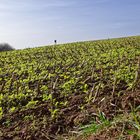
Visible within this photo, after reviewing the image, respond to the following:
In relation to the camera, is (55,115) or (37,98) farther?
(37,98)

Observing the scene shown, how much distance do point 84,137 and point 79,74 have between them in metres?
5.53

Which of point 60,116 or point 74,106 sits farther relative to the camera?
point 74,106

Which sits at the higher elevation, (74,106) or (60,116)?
(74,106)

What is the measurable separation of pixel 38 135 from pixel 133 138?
2220 mm

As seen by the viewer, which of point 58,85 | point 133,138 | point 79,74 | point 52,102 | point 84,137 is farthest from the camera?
point 79,74

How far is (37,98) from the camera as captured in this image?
941cm

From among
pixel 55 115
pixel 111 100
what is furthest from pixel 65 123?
pixel 111 100

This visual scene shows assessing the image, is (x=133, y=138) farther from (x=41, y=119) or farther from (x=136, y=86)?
(x=136, y=86)

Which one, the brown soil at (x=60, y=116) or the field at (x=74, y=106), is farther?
the brown soil at (x=60, y=116)

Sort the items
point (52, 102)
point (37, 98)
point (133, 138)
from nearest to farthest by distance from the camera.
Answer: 1. point (133, 138)
2. point (52, 102)
3. point (37, 98)

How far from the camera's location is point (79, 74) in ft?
38.2

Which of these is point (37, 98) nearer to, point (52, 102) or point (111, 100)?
point (52, 102)

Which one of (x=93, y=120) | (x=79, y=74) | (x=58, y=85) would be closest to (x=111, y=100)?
(x=93, y=120)

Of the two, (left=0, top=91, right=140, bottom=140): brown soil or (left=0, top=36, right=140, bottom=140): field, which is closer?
(left=0, top=36, right=140, bottom=140): field
